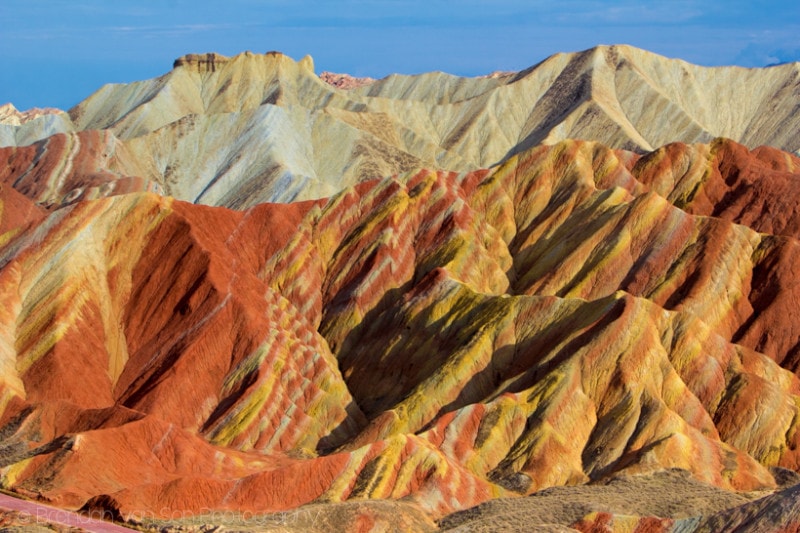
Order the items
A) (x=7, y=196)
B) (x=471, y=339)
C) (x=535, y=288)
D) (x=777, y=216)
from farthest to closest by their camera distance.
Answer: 1. (x=7, y=196)
2. (x=777, y=216)
3. (x=535, y=288)
4. (x=471, y=339)

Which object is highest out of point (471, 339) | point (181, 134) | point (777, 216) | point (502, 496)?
point (181, 134)

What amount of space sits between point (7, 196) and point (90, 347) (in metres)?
47.1

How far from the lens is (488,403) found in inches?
3718

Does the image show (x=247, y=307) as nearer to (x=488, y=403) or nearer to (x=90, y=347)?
(x=90, y=347)

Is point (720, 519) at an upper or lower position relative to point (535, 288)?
lower

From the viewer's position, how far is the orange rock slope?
8812 cm

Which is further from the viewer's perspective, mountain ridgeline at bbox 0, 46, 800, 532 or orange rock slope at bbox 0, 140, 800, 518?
orange rock slope at bbox 0, 140, 800, 518

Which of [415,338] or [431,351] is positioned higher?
[415,338]

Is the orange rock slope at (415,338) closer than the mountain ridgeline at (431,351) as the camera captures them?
No

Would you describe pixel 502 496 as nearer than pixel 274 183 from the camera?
Yes

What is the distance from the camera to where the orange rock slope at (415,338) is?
88.1 m

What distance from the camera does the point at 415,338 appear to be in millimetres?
109875

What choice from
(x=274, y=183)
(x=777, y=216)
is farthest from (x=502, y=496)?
(x=274, y=183)

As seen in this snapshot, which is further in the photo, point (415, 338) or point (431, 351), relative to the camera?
point (415, 338)
